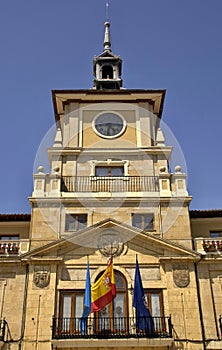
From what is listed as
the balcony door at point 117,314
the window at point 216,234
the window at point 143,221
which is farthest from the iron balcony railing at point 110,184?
the balcony door at point 117,314

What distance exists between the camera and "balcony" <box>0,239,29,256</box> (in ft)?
72.2

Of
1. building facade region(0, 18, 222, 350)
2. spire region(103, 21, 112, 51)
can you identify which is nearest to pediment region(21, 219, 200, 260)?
building facade region(0, 18, 222, 350)

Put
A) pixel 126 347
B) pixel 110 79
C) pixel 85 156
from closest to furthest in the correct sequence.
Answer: pixel 126 347 → pixel 85 156 → pixel 110 79

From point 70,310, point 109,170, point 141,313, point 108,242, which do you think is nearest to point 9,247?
point 70,310

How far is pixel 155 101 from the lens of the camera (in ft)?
A: 96.1

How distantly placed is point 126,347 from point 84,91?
15.6m

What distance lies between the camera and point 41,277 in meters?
21.2

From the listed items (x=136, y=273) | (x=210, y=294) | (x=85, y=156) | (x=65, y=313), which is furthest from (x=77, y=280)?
(x=85, y=156)

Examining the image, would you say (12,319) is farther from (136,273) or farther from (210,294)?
(210,294)

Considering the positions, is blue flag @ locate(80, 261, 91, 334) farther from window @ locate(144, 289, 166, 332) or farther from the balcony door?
window @ locate(144, 289, 166, 332)

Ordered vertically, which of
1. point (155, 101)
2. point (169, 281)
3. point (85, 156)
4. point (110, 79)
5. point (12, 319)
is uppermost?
point (110, 79)

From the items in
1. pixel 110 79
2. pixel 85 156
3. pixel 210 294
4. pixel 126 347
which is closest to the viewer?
pixel 126 347

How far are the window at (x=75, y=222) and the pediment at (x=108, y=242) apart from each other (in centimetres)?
88

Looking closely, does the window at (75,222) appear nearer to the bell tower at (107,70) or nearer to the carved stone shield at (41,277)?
the carved stone shield at (41,277)
